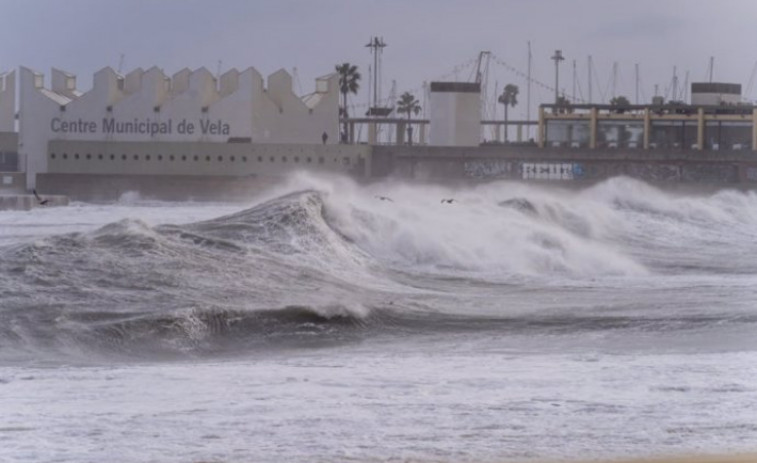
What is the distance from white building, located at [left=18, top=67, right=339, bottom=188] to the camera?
213 ft

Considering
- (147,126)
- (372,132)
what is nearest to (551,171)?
(372,132)

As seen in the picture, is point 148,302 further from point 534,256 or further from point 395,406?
point 534,256

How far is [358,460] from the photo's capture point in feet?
23.1

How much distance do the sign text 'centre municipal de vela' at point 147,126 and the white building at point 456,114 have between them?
38.0ft

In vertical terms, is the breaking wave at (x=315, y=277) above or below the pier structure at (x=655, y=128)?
below

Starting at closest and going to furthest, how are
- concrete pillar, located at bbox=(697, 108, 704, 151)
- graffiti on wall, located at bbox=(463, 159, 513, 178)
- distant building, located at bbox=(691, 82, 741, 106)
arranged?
graffiti on wall, located at bbox=(463, 159, 513, 178)
concrete pillar, located at bbox=(697, 108, 704, 151)
distant building, located at bbox=(691, 82, 741, 106)

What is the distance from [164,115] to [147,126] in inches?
42.0

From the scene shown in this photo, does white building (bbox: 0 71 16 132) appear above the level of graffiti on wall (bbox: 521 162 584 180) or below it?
above

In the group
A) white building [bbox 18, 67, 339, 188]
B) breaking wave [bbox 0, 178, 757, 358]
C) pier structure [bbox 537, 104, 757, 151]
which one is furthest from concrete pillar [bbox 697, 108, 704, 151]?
breaking wave [bbox 0, 178, 757, 358]

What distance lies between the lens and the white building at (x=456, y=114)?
2660 inches

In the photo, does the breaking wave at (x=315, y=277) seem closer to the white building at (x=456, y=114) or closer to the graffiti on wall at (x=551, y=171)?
the graffiti on wall at (x=551, y=171)

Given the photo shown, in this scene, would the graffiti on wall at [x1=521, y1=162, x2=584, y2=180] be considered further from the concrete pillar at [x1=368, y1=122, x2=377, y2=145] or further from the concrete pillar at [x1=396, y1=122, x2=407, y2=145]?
the concrete pillar at [x1=396, y1=122, x2=407, y2=145]

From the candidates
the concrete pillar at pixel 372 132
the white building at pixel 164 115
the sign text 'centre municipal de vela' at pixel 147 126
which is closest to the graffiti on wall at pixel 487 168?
the white building at pixel 164 115

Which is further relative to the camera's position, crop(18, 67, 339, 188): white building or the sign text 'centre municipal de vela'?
the sign text 'centre municipal de vela'
